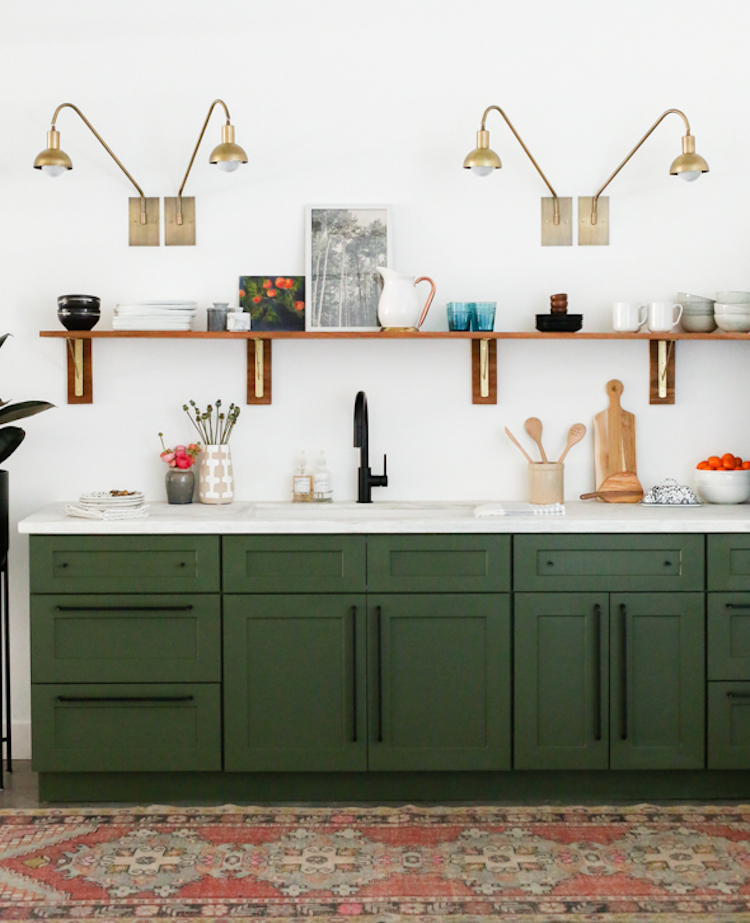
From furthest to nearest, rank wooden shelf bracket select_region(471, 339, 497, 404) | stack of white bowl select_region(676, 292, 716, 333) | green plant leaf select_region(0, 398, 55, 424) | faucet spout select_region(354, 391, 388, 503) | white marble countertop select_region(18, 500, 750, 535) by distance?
1. wooden shelf bracket select_region(471, 339, 497, 404)
2. stack of white bowl select_region(676, 292, 716, 333)
3. faucet spout select_region(354, 391, 388, 503)
4. green plant leaf select_region(0, 398, 55, 424)
5. white marble countertop select_region(18, 500, 750, 535)

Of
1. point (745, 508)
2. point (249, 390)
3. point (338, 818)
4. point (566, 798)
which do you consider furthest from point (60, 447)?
point (745, 508)

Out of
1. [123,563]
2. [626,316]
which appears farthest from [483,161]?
[123,563]

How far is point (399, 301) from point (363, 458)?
0.57 m

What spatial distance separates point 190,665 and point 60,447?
3.44ft

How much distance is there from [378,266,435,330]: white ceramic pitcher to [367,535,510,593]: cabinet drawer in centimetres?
78

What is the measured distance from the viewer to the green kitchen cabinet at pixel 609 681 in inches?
114

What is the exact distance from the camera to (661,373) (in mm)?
3371

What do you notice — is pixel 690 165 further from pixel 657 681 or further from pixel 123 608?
pixel 123 608

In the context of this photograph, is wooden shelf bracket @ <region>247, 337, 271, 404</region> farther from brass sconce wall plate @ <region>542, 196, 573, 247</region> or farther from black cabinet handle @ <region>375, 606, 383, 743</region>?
brass sconce wall plate @ <region>542, 196, 573, 247</region>

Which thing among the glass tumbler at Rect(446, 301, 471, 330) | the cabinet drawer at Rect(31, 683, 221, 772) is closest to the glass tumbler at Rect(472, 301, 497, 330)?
the glass tumbler at Rect(446, 301, 471, 330)

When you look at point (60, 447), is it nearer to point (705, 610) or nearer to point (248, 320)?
point (248, 320)

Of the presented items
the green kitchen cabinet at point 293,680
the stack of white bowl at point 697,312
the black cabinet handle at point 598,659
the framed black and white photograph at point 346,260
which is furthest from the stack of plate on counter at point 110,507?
the stack of white bowl at point 697,312

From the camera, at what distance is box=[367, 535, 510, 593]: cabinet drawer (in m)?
2.89

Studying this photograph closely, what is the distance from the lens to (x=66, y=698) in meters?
2.89
